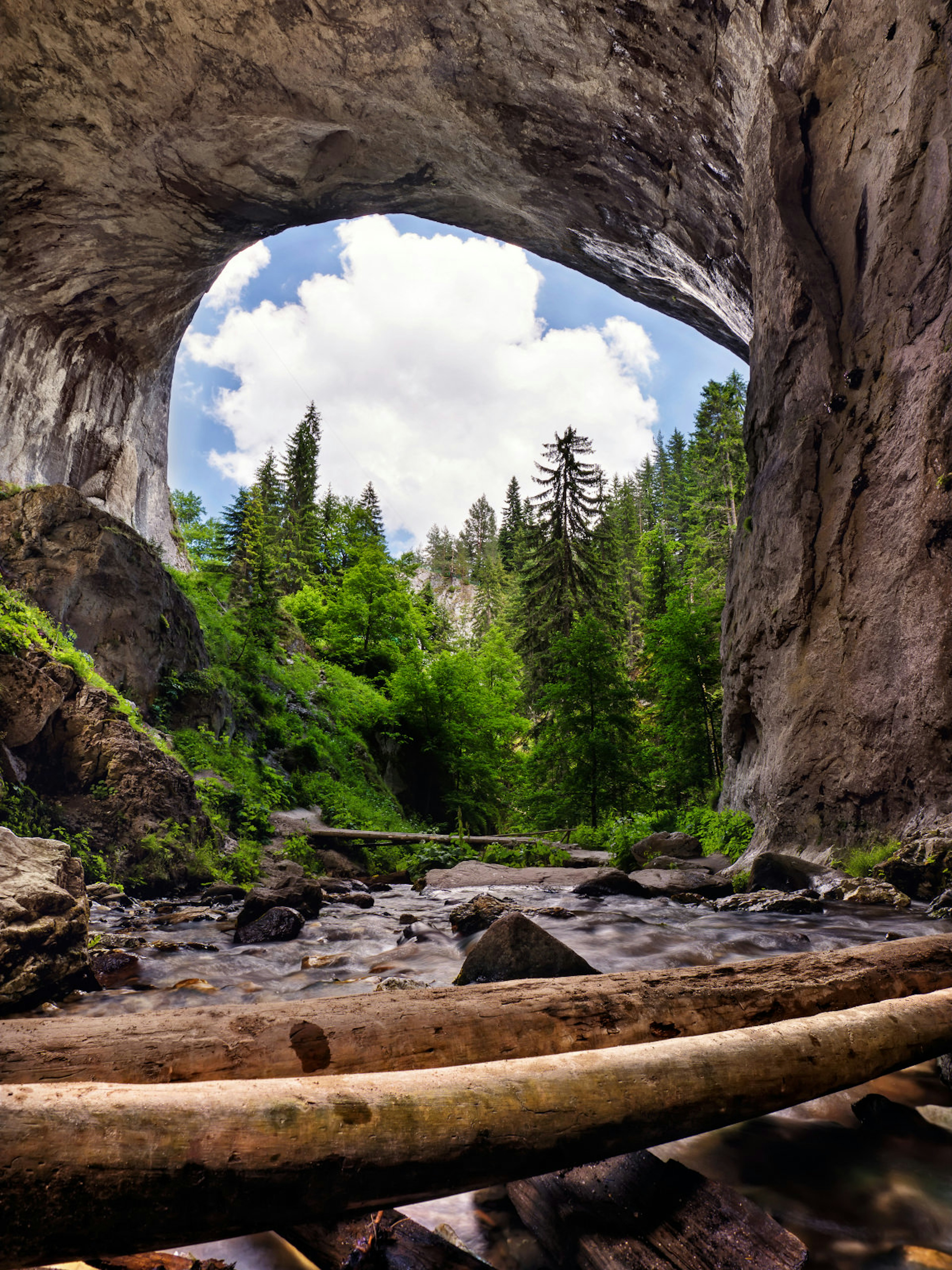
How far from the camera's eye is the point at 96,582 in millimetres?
13242

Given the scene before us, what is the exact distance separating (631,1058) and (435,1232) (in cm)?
80

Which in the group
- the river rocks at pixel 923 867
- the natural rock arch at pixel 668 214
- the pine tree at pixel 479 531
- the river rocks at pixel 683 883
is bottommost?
the river rocks at pixel 683 883

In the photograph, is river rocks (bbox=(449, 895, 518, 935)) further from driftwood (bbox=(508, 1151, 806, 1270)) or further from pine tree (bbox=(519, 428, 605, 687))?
pine tree (bbox=(519, 428, 605, 687))

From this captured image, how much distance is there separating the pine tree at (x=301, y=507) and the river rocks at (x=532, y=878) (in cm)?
2266

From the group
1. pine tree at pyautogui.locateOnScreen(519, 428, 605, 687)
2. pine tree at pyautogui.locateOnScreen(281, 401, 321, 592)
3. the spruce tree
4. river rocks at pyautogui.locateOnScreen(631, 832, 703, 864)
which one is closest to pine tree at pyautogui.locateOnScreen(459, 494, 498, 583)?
the spruce tree

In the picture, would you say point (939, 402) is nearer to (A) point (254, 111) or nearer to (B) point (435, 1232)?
(B) point (435, 1232)

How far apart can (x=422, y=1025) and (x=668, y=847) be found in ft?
36.9

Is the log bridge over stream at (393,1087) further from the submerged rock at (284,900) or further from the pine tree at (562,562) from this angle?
the pine tree at (562,562)

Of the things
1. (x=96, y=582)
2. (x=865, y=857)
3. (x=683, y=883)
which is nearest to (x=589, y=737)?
(x=683, y=883)

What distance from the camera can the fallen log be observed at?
108 cm

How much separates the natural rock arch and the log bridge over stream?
6211mm

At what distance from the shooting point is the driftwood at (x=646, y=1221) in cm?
154

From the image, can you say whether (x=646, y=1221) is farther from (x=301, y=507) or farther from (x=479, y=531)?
(x=479, y=531)

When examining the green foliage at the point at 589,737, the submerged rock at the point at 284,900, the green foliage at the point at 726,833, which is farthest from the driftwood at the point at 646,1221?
the green foliage at the point at 589,737
